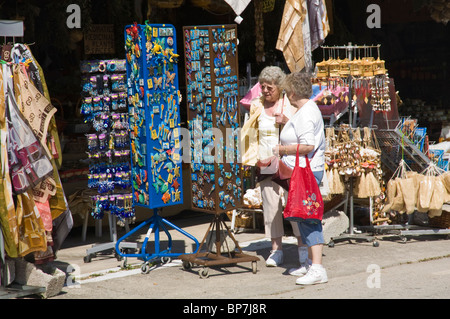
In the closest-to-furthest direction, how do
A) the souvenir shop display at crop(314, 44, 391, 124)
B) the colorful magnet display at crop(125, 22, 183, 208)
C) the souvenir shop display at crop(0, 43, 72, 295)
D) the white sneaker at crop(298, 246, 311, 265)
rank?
the souvenir shop display at crop(0, 43, 72, 295) → the colorful magnet display at crop(125, 22, 183, 208) → the white sneaker at crop(298, 246, 311, 265) → the souvenir shop display at crop(314, 44, 391, 124)

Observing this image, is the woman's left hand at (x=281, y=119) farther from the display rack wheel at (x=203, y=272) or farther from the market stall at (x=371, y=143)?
the display rack wheel at (x=203, y=272)

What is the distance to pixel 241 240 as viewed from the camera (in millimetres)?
8602

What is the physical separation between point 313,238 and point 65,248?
124 inches

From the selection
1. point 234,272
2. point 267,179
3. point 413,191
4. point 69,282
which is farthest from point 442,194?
point 69,282

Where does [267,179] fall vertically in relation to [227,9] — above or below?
below

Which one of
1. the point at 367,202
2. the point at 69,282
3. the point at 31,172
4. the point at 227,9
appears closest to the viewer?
the point at 31,172

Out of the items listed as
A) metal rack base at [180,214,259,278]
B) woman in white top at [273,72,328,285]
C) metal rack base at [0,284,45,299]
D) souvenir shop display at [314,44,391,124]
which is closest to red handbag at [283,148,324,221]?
woman in white top at [273,72,328,285]

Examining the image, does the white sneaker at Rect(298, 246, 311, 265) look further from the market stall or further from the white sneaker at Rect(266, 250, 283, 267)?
the market stall

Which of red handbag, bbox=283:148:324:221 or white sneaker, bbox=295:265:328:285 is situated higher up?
red handbag, bbox=283:148:324:221

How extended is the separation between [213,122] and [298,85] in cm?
88

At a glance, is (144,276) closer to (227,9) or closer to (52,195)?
(52,195)

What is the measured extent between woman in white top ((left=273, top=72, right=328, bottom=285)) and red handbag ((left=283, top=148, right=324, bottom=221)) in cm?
8

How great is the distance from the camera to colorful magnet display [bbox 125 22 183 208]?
700cm

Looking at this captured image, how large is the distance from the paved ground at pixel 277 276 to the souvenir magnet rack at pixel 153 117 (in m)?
0.33
